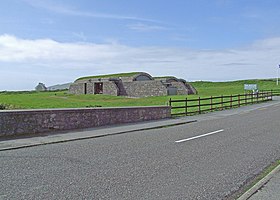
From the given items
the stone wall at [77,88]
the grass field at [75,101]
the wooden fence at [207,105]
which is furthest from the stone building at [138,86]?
the wooden fence at [207,105]

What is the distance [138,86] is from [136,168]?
56374 mm

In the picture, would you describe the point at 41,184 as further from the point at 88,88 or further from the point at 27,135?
the point at 88,88

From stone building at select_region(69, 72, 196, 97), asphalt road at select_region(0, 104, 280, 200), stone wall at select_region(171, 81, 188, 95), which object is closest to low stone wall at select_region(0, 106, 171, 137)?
asphalt road at select_region(0, 104, 280, 200)

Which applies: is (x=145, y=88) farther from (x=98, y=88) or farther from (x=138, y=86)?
(x=98, y=88)

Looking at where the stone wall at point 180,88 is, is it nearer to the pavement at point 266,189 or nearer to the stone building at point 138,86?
the stone building at point 138,86

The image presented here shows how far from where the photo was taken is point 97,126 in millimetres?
13328

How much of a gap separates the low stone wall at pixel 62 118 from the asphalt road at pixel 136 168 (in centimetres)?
225

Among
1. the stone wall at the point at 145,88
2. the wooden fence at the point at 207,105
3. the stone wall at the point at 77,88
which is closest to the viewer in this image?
the wooden fence at the point at 207,105

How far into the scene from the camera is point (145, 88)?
2392 inches

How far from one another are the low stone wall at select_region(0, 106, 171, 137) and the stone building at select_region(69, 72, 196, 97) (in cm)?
4266

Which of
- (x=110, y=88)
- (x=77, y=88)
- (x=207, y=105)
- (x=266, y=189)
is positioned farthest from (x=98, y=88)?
(x=266, y=189)

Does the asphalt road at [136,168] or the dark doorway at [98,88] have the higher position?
the dark doorway at [98,88]

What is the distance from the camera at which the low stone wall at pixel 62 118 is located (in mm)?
10289

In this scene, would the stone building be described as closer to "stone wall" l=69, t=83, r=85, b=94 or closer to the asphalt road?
"stone wall" l=69, t=83, r=85, b=94
